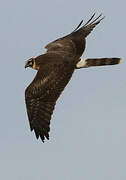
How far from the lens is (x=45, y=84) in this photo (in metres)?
19.4

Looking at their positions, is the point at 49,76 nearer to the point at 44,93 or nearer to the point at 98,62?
the point at 44,93

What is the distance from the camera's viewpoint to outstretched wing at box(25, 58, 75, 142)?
744 inches

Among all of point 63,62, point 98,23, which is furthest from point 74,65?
point 98,23

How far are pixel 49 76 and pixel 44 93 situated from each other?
0.50 metres

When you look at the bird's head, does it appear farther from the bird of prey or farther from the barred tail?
the barred tail

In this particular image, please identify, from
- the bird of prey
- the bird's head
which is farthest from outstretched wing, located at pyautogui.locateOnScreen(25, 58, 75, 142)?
the bird's head

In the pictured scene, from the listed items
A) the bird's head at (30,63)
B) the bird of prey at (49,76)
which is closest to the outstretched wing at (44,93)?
the bird of prey at (49,76)

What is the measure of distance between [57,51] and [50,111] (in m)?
2.64

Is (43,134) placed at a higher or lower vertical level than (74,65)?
lower

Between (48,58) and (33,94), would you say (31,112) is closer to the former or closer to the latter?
(33,94)

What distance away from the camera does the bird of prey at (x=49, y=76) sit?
18.9m

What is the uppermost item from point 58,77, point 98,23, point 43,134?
point 98,23

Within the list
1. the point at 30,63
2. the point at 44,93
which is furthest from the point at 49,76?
the point at 30,63

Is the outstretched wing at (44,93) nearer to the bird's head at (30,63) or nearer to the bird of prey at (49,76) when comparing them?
the bird of prey at (49,76)
